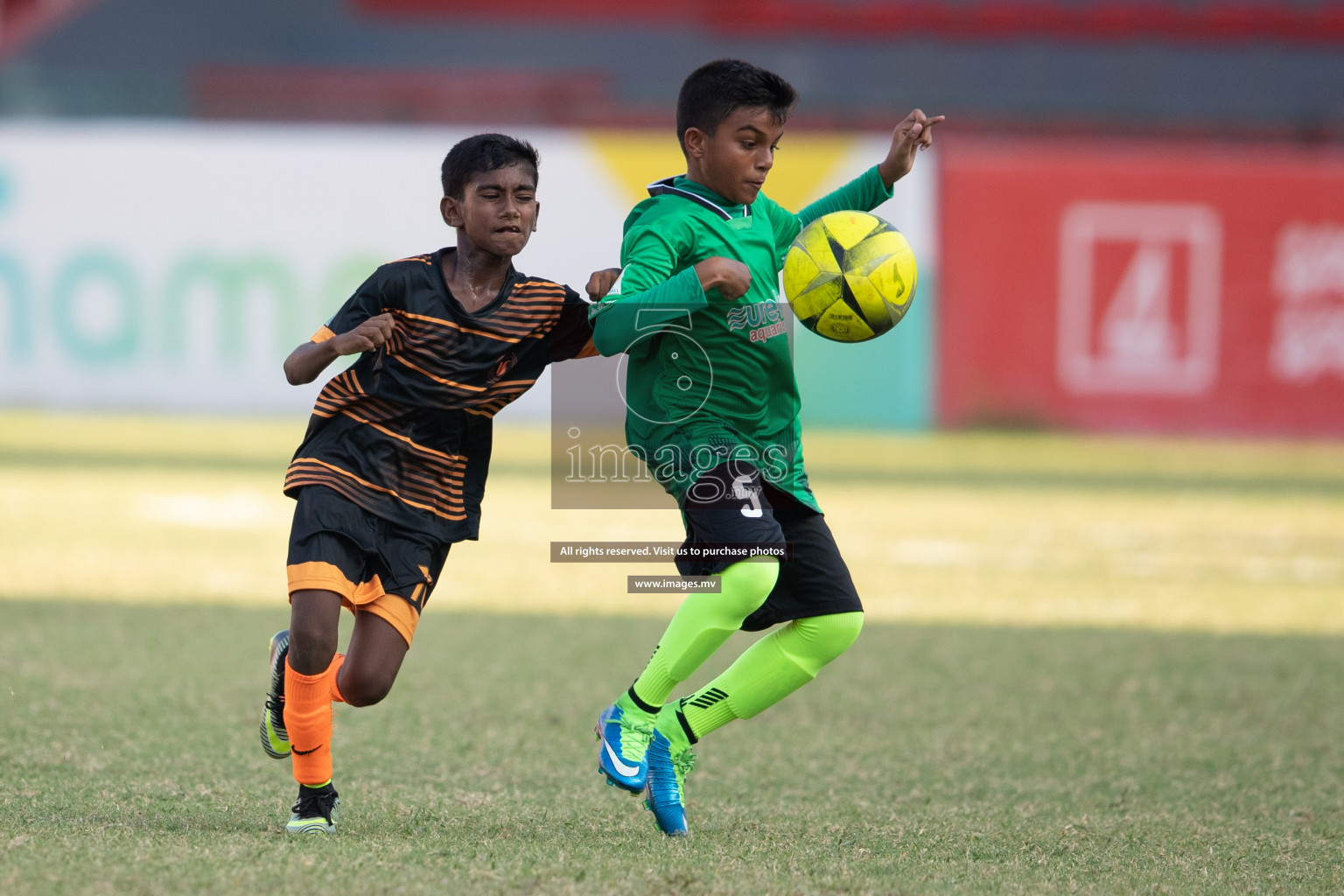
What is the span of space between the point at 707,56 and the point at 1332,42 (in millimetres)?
9202

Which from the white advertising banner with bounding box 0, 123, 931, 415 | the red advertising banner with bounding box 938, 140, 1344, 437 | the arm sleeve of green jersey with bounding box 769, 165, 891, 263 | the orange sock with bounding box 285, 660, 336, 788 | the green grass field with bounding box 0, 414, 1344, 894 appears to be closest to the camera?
the green grass field with bounding box 0, 414, 1344, 894

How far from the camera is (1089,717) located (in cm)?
568

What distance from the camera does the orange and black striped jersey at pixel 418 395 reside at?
391cm

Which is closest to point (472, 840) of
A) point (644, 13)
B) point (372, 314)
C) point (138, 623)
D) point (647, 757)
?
point (647, 757)

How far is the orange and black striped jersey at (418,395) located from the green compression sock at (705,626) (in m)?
0.60

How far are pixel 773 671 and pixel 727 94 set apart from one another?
144cm

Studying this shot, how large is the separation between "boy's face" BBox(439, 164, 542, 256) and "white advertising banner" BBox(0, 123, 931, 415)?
38.0 feet

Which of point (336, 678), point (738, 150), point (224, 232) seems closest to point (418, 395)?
point (336, 678)

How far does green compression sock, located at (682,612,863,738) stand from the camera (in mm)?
4008

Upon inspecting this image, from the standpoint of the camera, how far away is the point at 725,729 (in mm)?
5477

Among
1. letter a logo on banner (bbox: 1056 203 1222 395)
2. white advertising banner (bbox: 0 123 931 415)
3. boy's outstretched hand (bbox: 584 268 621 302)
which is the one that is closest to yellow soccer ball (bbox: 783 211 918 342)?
boy's outstretched hand (bbox: 584 268 621 302)

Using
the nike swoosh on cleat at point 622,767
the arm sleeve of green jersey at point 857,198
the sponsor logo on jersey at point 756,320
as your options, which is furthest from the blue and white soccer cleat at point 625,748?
the arm sleeve of green jersey at point 857,198

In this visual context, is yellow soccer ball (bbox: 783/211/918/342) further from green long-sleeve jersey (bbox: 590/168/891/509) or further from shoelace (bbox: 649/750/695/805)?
shoelace (bbox: 649/750/695/805)

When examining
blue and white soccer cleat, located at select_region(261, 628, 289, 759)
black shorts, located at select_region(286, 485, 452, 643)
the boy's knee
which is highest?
black shorts, located at select_region(286, 485, 452, 643)
